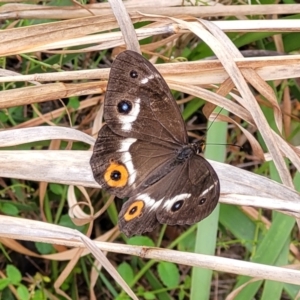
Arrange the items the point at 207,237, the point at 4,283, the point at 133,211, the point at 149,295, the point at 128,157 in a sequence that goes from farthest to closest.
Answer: the point at 149,295
the point at 4,283
the point at 207,237
the point at 128,157
the point at 133,211

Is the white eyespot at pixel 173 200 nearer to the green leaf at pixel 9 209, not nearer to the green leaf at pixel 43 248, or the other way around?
the green leaf at pixel 9 209

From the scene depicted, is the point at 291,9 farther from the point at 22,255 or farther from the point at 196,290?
the point at 22,255

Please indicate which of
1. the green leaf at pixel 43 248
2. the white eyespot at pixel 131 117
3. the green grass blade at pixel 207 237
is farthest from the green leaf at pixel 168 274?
the white eyespot at pixel 131 117

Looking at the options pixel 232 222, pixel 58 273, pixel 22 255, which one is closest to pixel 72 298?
pixel 58 273

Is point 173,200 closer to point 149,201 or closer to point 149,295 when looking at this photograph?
point 149,201

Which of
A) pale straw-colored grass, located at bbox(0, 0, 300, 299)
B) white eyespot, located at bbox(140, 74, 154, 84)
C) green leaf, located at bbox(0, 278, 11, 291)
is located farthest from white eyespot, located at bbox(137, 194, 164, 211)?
green leaf, located at bbox(0, 278, 11, 291)

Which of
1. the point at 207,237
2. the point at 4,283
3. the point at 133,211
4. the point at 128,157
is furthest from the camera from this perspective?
the point at 4,283

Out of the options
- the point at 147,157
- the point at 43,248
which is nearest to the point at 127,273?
the point at 43,248
